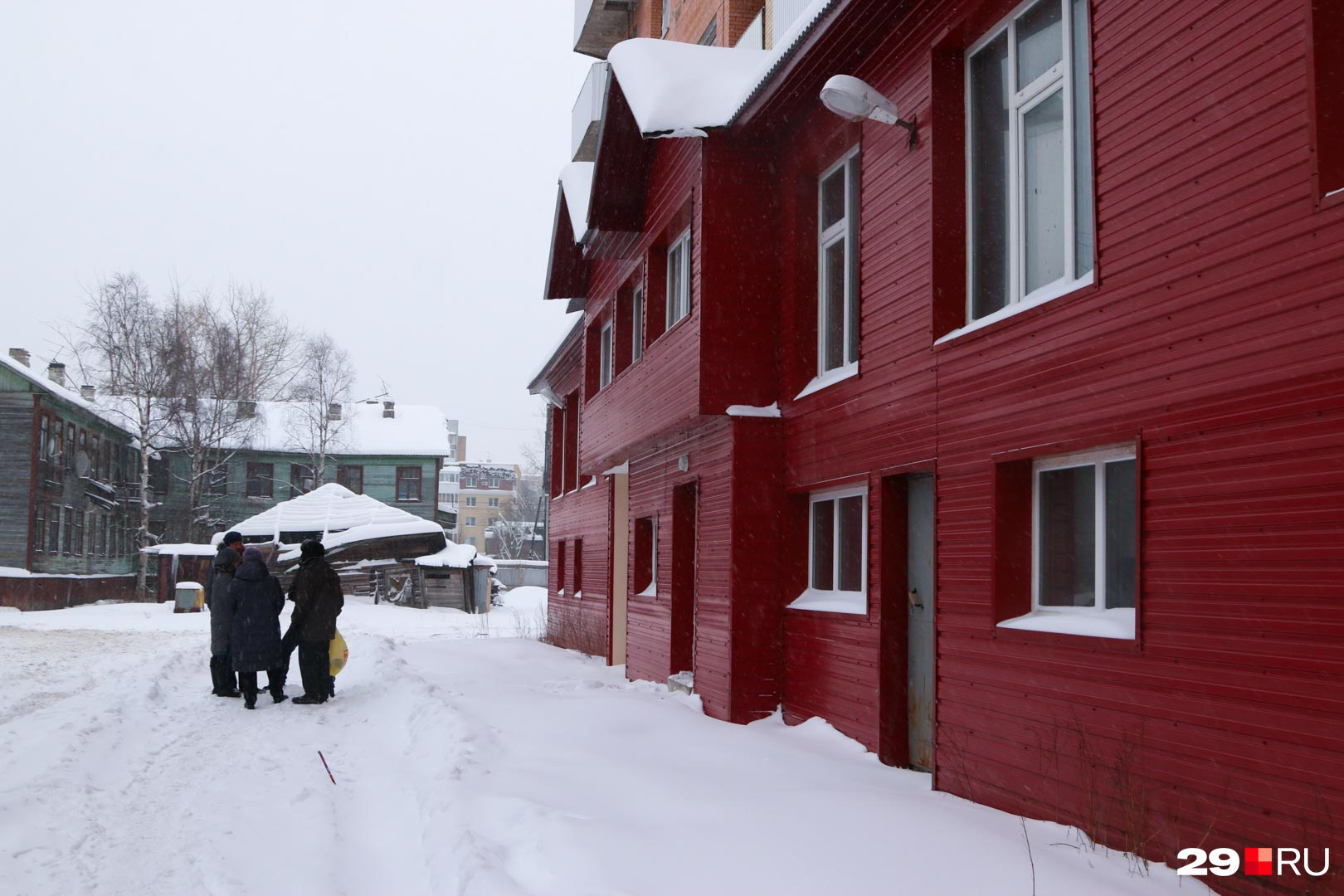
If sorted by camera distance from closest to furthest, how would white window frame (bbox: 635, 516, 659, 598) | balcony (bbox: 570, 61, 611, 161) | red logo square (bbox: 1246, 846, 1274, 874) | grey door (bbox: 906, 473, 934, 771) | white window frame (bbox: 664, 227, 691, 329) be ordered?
red logo square (bbox: 1246, 846, 1274, 874), grey door (bbox: 906, 473, 934, 771), white window frame (bbox: 664, 227, 691, 329), white window frame (bbox: 635, 516, 659, 598), balcony (bbox: 570, 61, 611, 161)

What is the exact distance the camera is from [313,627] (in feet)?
38.4

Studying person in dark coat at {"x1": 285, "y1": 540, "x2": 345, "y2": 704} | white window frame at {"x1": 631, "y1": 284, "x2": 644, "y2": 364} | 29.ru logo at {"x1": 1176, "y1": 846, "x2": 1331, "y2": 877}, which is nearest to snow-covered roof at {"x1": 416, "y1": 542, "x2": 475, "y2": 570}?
white window frame at {"x1": 631, "y1": 284, "x2": 644, "y2": 364}

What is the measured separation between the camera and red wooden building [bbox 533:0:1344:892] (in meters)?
4.70

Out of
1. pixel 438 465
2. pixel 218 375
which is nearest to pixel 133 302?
pixel 218 375

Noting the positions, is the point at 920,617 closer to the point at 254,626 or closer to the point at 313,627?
the point at 313,627

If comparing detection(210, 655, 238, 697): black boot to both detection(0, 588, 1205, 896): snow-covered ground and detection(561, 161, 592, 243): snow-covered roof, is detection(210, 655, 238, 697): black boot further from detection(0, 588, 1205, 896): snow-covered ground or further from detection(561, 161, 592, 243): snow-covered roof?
detection(561, 161, 592, 243): snow-covered roof

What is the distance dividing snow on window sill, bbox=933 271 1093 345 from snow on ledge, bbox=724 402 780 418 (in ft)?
9.81

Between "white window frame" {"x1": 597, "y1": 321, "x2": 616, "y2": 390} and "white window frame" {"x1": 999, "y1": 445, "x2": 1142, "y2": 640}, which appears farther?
"white window frame" {"x1": 597, "y1": 321, "x2": 616, "y2": 390}

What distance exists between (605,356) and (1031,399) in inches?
482

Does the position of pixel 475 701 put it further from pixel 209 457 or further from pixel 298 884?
pixel 209 457

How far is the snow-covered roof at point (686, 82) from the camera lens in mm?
10359

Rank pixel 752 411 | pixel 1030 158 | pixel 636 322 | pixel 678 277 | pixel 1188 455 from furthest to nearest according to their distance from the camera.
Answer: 1. pixel 636 322
2. pixel 678 277
3. pixel 752 411
4. pixel 1030 158
5. pixel 1188 455

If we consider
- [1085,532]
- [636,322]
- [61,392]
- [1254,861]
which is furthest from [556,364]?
[61,392]

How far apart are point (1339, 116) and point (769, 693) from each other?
690cm
